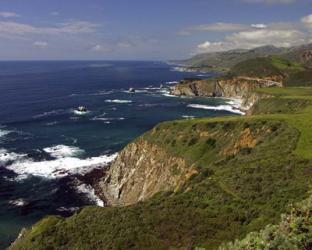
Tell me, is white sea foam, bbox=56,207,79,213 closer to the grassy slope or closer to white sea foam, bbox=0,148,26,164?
the grassy slope

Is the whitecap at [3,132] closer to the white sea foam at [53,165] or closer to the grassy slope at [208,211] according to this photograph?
the white sea foam at [53,165]

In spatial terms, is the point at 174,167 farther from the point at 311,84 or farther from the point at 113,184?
the point at 311,84

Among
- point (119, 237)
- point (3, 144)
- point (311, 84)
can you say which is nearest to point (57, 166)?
point (3, 144)

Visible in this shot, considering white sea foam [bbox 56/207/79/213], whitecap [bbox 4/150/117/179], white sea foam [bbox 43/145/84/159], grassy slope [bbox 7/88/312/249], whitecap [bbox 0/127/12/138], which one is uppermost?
grassy slope [bbox 7/88/312/249]

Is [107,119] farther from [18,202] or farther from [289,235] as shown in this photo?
[289,235]

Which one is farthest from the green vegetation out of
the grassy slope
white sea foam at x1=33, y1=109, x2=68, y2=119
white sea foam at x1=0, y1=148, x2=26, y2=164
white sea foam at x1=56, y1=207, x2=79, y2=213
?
white sea foam at x1=33, y1=109, x2=68, y2=119
